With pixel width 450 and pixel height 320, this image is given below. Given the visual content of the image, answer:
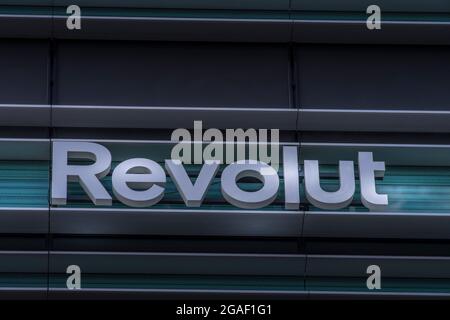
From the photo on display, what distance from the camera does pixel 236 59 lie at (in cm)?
1884

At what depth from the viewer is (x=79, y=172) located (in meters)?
17.8

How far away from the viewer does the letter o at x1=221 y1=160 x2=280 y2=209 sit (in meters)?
17.9

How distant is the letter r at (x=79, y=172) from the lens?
58.1 ft

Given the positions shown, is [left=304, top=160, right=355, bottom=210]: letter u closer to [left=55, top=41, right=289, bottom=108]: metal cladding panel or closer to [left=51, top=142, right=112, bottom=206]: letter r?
[left=55, top=41, right=289, bottom=108]: metal cladding panel

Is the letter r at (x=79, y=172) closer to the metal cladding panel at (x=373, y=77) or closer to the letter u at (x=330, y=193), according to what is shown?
the letter u at (x=330, y=193)

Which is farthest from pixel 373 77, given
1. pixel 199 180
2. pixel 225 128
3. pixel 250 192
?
pixel 199 180

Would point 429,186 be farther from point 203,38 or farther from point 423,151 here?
point 203,38

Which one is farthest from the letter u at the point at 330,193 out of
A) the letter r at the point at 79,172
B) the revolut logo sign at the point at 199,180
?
the letter r at the point at 79,172

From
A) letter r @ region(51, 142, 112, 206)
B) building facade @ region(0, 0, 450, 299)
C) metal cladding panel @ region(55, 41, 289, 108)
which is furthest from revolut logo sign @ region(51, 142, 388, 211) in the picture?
metal cladding panel @ region(55, 41, 289, 108)

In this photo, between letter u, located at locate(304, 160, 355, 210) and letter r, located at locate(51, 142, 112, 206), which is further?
letter u, located at locate(304, 160, 355, 210)

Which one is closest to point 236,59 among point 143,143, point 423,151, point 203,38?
point 203,38

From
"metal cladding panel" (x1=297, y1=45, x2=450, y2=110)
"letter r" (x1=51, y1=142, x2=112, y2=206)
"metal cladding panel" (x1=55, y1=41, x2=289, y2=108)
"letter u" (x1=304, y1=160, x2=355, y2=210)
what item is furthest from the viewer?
"metal cladding panel" (x1=297, y1=45, x2=450, y2=110)

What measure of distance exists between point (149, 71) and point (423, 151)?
4.30 m

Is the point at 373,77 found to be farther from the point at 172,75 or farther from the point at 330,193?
the point at 172,75
